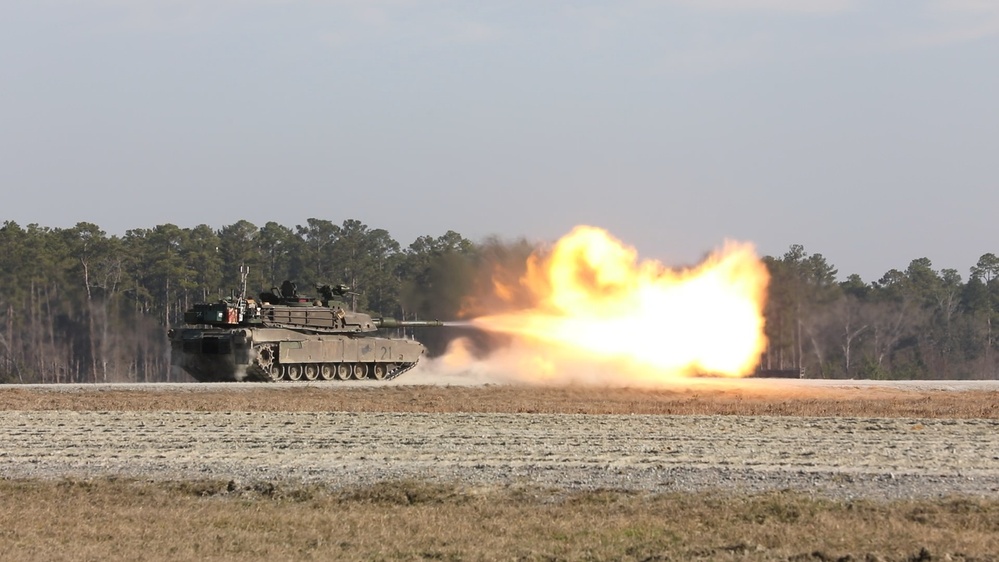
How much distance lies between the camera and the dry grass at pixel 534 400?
108ft

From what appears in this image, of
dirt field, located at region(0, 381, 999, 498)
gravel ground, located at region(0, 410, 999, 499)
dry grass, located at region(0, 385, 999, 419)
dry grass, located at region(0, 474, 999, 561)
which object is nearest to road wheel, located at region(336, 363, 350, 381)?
dry grass, located at region(0, 385, 999, 419)

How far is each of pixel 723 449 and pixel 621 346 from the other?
1019 inches

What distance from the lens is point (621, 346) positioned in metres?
47.8

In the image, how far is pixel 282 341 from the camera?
49219 millimetres

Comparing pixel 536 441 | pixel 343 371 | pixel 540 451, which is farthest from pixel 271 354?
pixel 540 451

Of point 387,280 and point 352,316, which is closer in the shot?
point 352,316

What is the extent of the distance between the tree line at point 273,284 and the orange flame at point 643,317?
929 centimetres

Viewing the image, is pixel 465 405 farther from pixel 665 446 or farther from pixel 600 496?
pixel 600 496

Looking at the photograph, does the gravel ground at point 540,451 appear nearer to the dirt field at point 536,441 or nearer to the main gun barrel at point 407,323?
the dirt field at point 536,441

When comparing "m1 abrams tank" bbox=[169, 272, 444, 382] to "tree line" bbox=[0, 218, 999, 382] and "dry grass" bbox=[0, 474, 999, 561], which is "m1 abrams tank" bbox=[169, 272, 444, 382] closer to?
"tree line" bbox=[0, 218, 999, 382]

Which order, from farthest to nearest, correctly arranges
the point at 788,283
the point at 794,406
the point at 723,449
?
1. the point at 788,283
2. the point at 794,406
3. the point at 723,449

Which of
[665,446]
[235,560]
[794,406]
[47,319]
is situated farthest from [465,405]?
[47,319]

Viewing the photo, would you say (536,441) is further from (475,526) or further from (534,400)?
(534,400)

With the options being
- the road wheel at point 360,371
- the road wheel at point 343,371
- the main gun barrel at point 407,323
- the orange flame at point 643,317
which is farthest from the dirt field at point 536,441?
the main gun barrel at point 407,323
